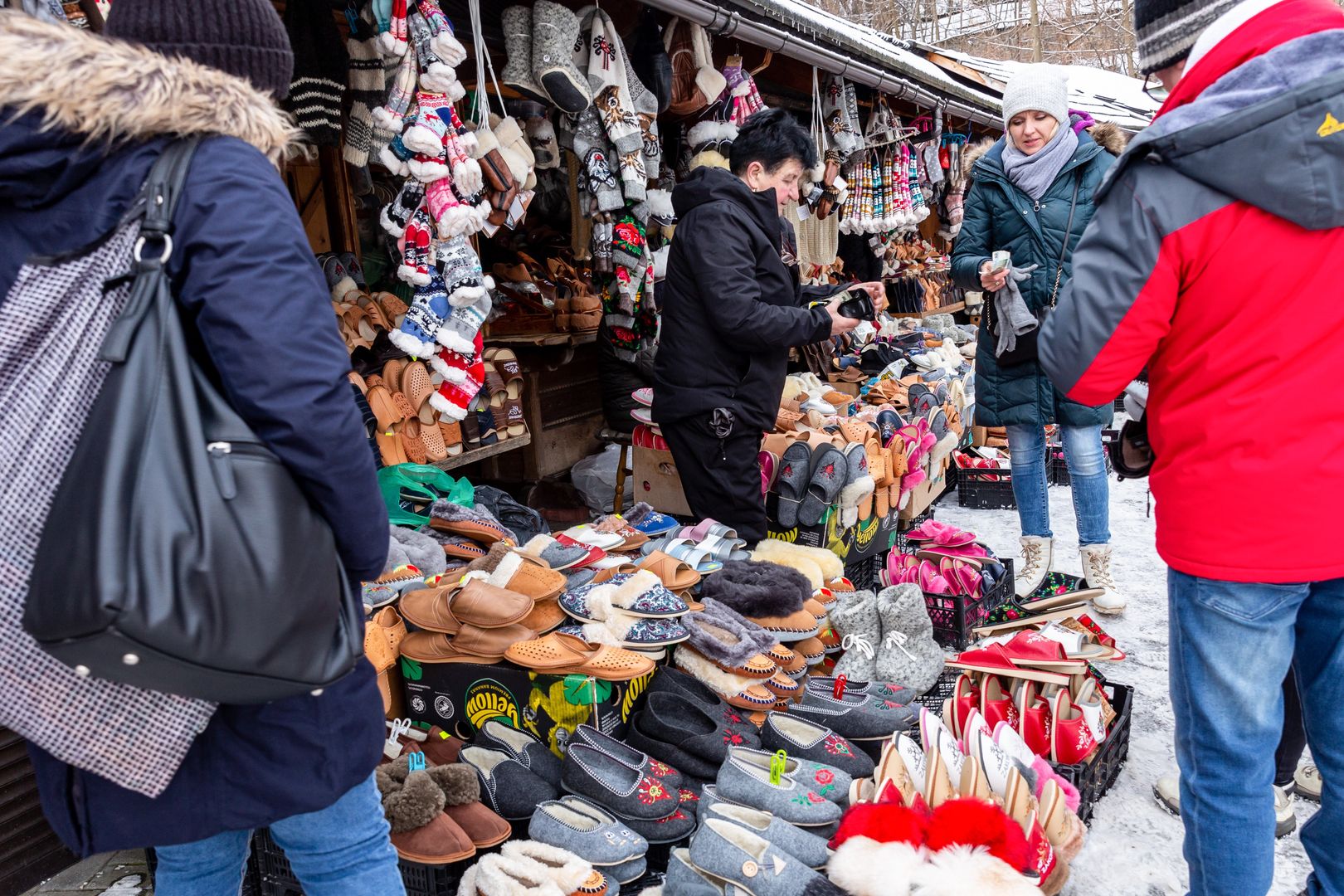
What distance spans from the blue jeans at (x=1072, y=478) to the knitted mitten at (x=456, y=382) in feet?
7.31

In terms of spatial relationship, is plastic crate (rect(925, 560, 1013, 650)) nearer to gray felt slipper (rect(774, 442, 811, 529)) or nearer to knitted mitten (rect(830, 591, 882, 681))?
knitted mitten (rect(830, 591, 882, 681))

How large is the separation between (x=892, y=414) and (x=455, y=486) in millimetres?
2351

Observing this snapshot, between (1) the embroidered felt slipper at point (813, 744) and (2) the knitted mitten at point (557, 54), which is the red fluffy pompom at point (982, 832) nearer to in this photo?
(1) the embroidered felt slipper at point (813, 744)

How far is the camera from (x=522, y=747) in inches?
97.9

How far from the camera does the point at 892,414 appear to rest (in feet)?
15.9

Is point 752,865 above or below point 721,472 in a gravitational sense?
below

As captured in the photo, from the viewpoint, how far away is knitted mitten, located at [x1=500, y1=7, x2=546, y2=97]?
3.85 meters

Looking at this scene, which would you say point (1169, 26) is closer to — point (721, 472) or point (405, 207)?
point (721, 472)

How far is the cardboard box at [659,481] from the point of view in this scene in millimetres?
4363

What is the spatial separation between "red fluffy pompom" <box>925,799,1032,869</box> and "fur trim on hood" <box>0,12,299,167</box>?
182 centimetres

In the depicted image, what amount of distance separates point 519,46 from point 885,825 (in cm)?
330

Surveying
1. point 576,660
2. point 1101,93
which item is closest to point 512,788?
point 576,660

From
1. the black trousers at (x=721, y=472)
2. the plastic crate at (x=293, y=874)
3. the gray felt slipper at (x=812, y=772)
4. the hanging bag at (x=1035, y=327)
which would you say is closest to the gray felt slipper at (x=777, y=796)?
the gray felt slipper at (x=812, y=772)

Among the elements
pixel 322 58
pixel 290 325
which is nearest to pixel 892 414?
pixel 322 58
